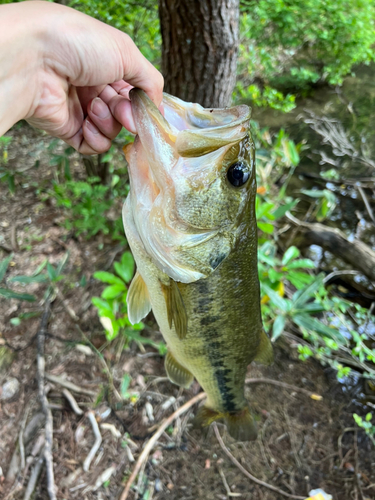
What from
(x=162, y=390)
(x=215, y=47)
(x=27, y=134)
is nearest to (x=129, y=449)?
(x=162, y=390)

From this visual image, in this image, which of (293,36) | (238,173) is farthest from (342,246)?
(293,36)

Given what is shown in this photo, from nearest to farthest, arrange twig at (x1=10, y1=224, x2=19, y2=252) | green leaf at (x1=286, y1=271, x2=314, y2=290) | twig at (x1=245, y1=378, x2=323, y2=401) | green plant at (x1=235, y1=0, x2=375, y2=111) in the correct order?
green leaf at (x1=286, y1=271, x2=314, y2=290)
twig at (x1=245, y1=378, x2=323, y2=401)
twig at (x1=10, y1=224, x2=19, y2=252)
green plant at (x1=235, y1=0, x2=375, y2=111)

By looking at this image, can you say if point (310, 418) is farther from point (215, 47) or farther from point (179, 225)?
point (215, 47)

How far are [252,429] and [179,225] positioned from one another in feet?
4.54

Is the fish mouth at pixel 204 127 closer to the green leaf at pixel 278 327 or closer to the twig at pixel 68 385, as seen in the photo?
the green leaf at pixel 278 327

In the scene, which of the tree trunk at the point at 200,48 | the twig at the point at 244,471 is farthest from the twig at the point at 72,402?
the tree trunk at the point at 200,48

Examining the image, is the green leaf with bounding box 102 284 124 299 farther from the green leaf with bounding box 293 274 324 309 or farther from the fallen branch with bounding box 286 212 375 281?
the fallen branch with bounding box 286 212 375 281

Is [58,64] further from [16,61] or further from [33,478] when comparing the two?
[33,478]

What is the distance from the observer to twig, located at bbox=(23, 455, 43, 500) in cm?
183

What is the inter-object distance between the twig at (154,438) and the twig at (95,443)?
0.29m

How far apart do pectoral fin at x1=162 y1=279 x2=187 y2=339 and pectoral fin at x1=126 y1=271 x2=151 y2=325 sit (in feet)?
0.51

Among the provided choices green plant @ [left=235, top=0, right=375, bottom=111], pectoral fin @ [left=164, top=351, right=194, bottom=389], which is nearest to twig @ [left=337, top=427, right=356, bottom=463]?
pectoral fin @ [left=164, top=351, right=194, bottom=389]

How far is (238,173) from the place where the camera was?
40.0 inches

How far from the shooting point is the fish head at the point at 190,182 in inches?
36.9
